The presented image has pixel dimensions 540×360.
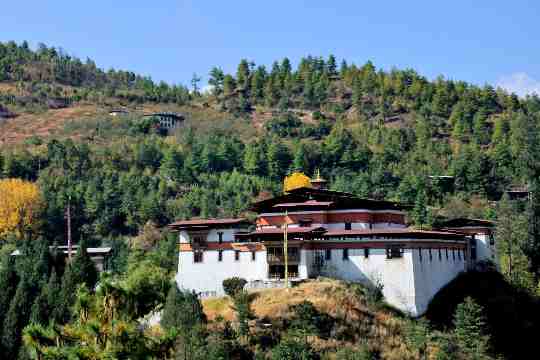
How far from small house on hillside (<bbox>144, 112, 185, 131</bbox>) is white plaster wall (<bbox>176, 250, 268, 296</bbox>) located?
85.0 m

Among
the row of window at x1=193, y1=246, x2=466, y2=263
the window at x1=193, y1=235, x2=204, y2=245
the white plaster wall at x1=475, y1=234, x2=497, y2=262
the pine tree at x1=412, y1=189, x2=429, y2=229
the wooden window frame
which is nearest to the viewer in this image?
the row of window at x1=193, y1=246, x2=466, y2=263

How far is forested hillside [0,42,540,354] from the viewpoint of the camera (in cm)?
8712

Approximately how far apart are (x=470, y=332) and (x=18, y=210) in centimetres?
6144

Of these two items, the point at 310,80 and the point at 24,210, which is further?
the point at 310,80

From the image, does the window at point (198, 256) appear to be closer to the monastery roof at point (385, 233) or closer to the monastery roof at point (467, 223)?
the monastery roof at point (385, 233)

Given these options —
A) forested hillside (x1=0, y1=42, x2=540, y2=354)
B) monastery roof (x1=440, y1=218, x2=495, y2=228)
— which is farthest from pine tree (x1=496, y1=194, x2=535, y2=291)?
monastery roof (x1=440, y1=218, x2=495, y2=228)

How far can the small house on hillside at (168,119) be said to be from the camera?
143125mm

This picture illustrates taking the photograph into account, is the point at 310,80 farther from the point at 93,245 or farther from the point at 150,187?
the point at 93,245

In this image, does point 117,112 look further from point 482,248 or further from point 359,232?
point 359,232

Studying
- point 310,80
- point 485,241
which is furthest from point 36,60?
point 485,241

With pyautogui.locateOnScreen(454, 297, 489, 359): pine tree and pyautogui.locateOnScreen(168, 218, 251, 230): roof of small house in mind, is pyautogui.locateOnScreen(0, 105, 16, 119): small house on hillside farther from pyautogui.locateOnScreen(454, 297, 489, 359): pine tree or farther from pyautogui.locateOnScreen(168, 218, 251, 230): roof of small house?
pyautogui.locateOnScreen(454, 297, 489, 359): pine tree

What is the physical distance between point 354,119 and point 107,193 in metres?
62.5

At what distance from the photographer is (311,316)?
159ft

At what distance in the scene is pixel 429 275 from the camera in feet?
183
